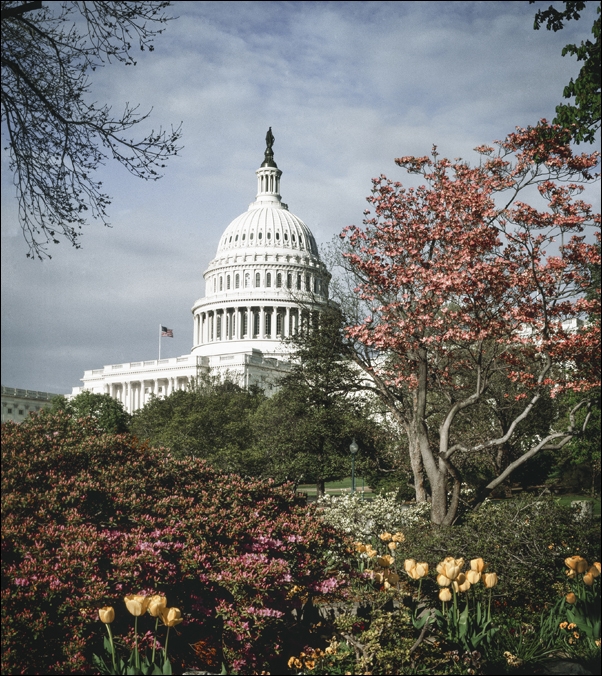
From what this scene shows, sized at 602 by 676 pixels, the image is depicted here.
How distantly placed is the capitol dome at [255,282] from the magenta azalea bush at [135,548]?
112235 mm

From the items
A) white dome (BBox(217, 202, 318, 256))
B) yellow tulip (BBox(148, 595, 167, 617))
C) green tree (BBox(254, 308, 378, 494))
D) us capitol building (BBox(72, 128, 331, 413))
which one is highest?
white dome (BBox(217, 202, 318, 256))

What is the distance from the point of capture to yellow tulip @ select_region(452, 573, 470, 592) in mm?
8531

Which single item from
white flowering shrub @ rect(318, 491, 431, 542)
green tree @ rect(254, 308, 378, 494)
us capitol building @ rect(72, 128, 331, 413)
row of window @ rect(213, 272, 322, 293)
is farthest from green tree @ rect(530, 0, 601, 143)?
row of window @ rect(213, 272, 322, 293)

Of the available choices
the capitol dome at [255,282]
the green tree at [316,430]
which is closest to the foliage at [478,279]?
the green tree at [316,430]

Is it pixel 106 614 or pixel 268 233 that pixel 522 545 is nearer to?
pixel 106 614

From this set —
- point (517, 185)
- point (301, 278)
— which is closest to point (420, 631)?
point (517, 185)

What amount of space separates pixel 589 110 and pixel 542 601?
5967 mm

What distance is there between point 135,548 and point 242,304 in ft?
408

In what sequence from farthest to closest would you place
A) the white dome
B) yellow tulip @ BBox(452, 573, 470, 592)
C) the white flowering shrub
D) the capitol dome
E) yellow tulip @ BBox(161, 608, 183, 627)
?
the white dome, the capitol dome, the white flowering shrub, yellow tulip @ BBox(452, 573, 470, 592), yellow tulip @ BBox(161, 608, 183, 627)

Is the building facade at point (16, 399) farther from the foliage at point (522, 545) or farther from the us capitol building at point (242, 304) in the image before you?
the us capitol building at point (242, 304)

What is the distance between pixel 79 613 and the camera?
25.0ft

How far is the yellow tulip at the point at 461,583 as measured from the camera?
28.0 ft

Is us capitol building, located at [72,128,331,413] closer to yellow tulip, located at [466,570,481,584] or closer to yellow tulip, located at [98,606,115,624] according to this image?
yellow tulip, located at [466,570,481,584]

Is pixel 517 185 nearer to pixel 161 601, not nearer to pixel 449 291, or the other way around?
pixel 449 291
